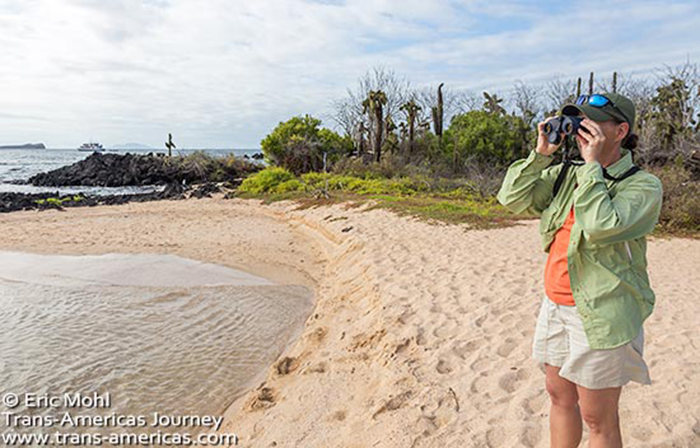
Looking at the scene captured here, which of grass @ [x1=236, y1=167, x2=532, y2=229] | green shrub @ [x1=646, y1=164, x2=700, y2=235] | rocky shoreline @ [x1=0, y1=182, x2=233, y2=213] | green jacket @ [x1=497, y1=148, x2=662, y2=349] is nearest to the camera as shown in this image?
green jacket @ [x1=497, y1=148, x2=662, y2=349]

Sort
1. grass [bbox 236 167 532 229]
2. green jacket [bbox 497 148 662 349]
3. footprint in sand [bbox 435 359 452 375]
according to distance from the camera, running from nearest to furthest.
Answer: green jacket [bbox 497 148 662 349], footprint in sand [bbox 435 359 452 375], grass [bbox 236 167 532 229]

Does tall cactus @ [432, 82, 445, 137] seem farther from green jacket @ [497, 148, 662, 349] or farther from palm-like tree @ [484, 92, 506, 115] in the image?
green jacket @ [497, 148, 662, 349]

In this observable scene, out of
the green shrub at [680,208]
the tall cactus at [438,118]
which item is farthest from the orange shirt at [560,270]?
the tall cactus at [438,118]

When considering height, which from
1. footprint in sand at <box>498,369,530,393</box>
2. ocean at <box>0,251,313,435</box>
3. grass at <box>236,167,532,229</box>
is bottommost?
ocean at <box>0,251,313,435</box>

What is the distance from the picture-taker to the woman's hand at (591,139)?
1.94 meters

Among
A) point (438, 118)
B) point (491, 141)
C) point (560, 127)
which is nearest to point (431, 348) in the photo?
point (560, 127)

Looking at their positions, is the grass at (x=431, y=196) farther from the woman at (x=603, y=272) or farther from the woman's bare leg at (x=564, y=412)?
the woman at (x=603, y=272)

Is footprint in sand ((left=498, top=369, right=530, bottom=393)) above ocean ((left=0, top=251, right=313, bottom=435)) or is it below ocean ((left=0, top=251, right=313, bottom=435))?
above

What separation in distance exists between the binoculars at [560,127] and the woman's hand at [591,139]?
2 centimetres

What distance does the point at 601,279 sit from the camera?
1968 millimetres

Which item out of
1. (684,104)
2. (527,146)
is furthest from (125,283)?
(684,104)

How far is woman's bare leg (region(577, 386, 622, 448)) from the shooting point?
1.95 meters

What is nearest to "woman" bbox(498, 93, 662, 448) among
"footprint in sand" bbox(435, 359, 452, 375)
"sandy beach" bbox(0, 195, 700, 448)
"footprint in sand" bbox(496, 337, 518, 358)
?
"sandy beach" bbox(0, 195, 700, 448)

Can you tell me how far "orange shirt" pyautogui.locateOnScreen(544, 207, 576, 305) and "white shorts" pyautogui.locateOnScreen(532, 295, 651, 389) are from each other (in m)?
0.04
